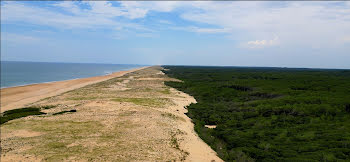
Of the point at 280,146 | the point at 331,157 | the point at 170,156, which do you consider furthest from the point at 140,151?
the point at 331,157

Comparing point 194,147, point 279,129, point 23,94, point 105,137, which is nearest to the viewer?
point 194,147

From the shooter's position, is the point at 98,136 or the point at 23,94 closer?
the point at 98,136

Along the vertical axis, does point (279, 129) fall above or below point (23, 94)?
above

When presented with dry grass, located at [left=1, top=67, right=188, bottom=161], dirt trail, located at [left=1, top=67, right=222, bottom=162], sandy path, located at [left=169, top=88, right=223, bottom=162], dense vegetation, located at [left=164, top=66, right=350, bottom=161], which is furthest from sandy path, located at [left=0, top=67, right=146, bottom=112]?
dense vegetation, located at [left=164, top=66, right=350, bottom=161]

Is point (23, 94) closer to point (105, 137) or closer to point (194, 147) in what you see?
point (105, 137)

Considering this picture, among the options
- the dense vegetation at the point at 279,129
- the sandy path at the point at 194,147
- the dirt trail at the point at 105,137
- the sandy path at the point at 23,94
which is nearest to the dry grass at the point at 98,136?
the dirt trail at the point at 105,137

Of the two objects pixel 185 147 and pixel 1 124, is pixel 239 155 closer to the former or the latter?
pixel 185 147

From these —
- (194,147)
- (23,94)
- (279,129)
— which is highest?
(279,129)

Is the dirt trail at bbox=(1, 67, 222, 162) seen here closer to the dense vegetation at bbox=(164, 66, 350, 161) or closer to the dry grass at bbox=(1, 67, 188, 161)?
the dry grass at bbox=(1, 67, 188, 161)

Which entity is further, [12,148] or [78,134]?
[78,134]

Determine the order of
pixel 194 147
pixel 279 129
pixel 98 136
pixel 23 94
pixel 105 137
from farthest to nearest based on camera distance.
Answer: pixel 23 94 → pixel 279 129 → pixel 98 136 → pixel 105 137 → pixel 194 147

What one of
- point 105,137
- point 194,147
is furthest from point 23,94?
point 194,147
